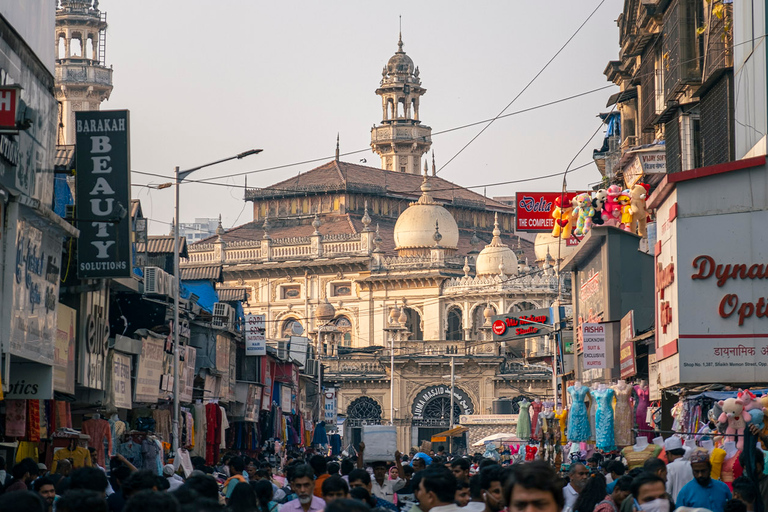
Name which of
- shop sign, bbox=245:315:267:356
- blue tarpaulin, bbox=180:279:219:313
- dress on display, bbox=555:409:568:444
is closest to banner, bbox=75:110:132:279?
dress on display, bbox=555:409:568:444

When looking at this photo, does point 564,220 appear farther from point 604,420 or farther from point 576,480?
point 576,480

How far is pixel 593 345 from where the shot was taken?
86.3 ft

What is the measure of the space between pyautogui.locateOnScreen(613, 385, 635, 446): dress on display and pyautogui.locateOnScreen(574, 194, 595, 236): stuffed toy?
4320mm

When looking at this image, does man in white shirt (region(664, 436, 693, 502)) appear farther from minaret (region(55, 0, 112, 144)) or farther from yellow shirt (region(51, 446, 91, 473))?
minaret (region(55, 0, 112, 144))

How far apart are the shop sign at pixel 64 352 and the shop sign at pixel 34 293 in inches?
31.2

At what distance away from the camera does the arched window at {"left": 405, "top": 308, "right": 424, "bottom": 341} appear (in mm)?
88625

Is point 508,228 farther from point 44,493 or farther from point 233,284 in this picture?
point 44,493

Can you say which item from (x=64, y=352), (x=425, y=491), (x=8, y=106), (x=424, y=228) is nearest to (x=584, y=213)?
(x=64, y=352)

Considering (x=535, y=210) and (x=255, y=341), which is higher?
(x=535, y=210)

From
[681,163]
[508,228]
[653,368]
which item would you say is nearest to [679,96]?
[681,163]

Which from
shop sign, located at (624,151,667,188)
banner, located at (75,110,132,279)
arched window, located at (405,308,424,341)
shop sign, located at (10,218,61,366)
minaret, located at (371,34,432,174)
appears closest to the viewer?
shop sign, located at (10,218,61,366)

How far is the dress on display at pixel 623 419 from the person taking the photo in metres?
22.8

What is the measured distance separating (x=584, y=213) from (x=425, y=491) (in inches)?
739

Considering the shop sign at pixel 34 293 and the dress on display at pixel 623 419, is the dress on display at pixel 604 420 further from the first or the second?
the shop sign at pixel 34 293
